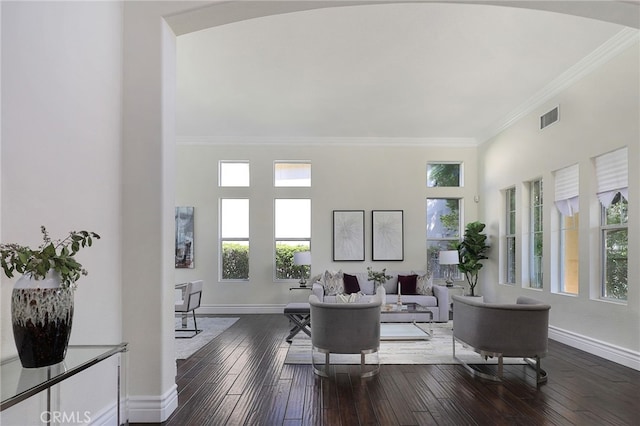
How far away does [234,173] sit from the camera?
8.72m

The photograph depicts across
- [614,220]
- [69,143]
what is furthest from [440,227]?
[69,143]

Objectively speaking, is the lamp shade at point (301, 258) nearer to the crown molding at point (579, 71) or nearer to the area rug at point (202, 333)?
the area rug at point (202, 333)

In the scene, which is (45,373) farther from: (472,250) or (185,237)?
(472,250)

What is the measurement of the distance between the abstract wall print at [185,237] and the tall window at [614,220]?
23.0ft

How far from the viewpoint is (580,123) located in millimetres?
5289

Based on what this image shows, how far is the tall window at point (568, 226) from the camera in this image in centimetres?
554

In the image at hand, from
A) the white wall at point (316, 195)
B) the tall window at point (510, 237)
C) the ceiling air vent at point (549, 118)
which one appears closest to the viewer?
the ceiling air vent at point (549, 118)

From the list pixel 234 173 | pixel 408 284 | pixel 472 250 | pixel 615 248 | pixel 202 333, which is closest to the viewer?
pixel 615 248

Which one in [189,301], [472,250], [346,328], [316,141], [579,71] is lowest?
[189,301]

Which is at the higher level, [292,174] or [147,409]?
[292,174]

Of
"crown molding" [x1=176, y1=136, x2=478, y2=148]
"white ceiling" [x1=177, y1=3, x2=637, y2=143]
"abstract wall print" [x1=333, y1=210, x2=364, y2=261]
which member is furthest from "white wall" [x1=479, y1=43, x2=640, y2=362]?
"abstract wall print" [x1=333, y1=210, x2=364, y2=261]

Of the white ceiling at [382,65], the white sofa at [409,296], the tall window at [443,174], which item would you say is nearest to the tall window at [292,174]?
the white ceiling at [382,65]

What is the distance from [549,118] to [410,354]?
13.0 feet

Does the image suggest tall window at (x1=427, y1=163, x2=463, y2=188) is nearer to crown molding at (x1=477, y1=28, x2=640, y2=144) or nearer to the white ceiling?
the white ceiling
